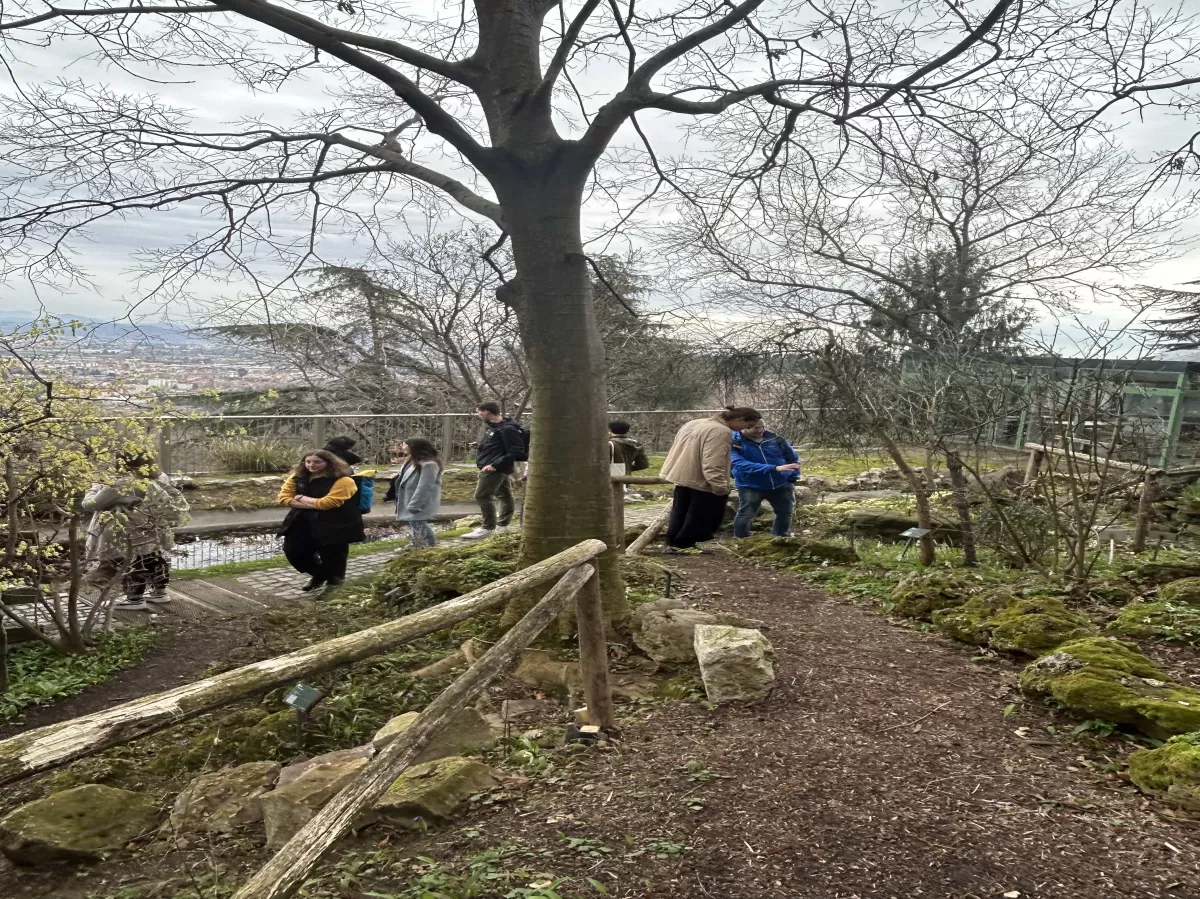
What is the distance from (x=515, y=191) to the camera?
5566 millimetres

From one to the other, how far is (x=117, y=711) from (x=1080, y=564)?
6684 mm

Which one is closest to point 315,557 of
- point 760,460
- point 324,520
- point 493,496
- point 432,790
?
point 324,520

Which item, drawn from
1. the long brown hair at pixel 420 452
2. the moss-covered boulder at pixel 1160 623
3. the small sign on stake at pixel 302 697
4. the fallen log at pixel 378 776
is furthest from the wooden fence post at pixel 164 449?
the moss-covered boulder at pixel 1160 623

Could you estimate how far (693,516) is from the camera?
8.32 meters

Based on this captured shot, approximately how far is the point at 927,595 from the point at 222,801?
4.60 metres

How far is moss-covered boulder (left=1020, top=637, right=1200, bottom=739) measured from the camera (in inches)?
149

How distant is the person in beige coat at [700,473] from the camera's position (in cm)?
774

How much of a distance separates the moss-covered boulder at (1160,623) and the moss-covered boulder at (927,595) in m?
0.95

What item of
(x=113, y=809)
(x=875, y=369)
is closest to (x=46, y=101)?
(x=113, y=809)

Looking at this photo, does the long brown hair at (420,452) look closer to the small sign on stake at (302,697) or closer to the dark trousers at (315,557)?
the dark trousers at (315,557)

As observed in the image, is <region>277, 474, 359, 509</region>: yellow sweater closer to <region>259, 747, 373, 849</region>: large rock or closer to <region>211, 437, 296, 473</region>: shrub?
<region>259, 747, 373, 849</region>: large rock

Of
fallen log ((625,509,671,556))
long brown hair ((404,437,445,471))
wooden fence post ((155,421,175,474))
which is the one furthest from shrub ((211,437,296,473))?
fallen log ((625,509,671,556))

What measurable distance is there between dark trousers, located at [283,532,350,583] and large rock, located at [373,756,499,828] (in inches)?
197

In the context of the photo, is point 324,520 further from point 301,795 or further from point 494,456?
point 301,795
